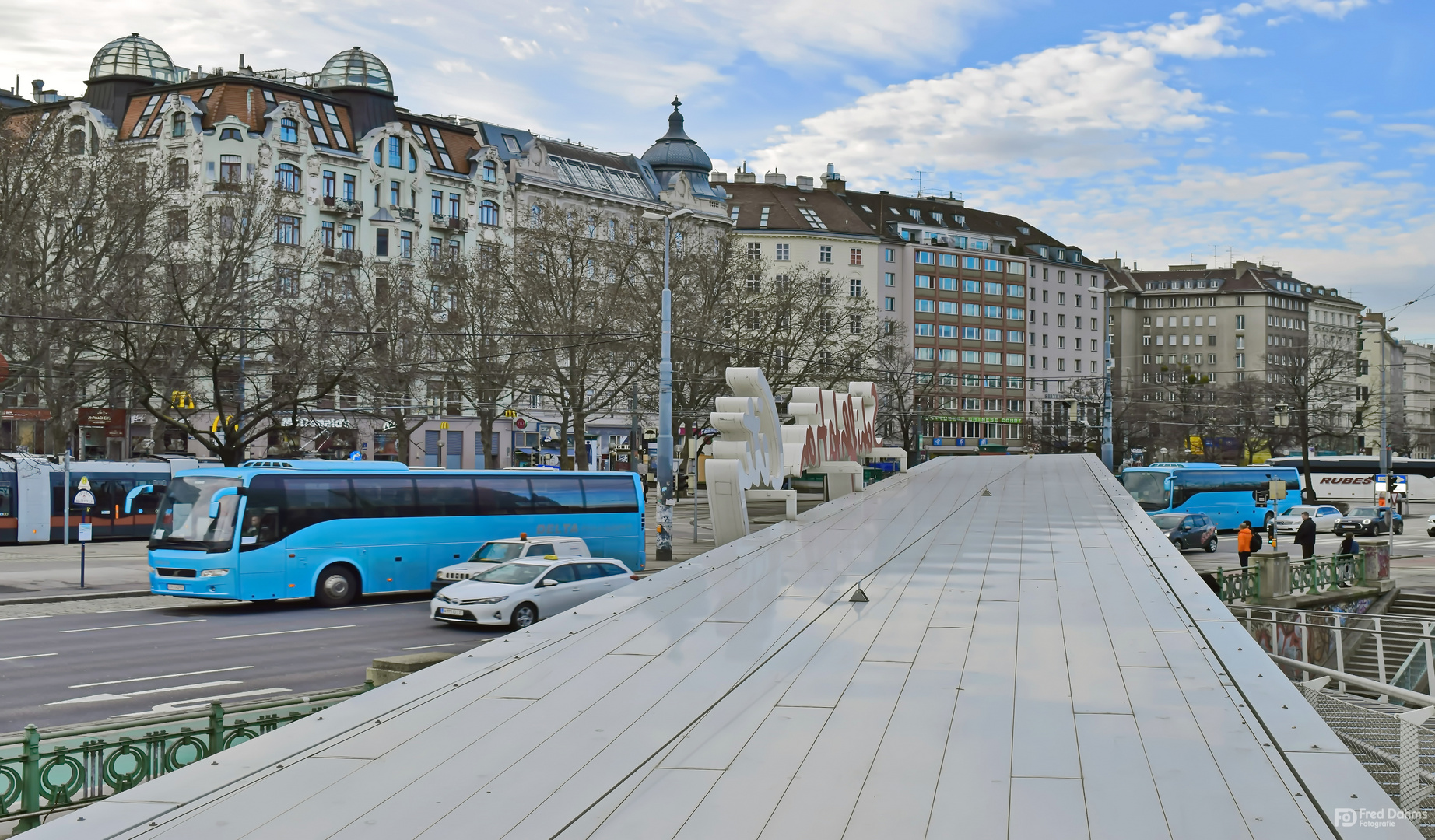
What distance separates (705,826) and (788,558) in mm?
8967

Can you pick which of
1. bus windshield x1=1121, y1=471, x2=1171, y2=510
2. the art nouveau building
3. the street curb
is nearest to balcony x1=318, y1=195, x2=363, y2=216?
the art nouveau building

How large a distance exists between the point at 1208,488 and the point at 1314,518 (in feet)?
26.1

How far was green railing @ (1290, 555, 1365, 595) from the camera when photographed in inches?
1282

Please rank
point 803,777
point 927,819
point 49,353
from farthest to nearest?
point 49,353 < point 803,777 < point 927,819

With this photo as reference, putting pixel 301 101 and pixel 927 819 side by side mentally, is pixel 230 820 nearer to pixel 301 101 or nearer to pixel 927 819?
pixel 927 819

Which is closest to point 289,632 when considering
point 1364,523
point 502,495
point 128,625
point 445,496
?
point 128,625

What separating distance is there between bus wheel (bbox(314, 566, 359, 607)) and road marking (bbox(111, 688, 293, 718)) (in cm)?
990

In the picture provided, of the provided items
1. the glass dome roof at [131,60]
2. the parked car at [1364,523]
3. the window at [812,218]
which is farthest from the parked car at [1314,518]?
the glass dome roof at [131,60]

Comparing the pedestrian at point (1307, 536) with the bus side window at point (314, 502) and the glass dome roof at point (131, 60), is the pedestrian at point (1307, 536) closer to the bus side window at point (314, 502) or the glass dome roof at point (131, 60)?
the bus side window at point (314, 502)

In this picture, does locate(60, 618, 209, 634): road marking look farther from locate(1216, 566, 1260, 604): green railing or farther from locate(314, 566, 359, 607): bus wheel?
locate(1216, 566, 1260, 604): green railing

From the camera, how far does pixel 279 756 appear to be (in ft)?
20.9

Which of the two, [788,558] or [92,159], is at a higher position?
[92,159]

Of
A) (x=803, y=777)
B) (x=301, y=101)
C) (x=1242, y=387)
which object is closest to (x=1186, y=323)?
(x=1242, y=387)

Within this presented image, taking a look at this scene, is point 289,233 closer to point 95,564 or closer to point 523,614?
point 95,564
